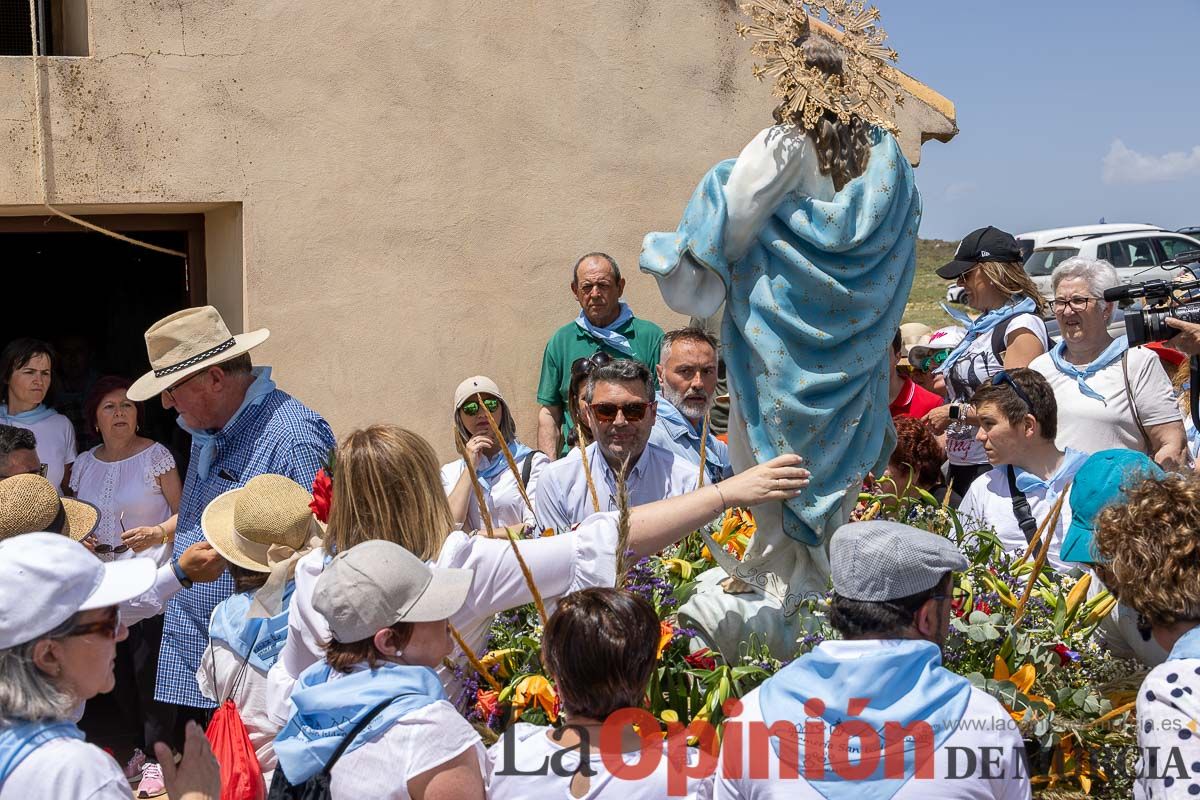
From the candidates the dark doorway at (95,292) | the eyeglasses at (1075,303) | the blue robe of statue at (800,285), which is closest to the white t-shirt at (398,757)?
the blue robe of statue at (800,285)

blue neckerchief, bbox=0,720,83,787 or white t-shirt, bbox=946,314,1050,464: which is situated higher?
white t-shirt, bbox=946,314,1050,464

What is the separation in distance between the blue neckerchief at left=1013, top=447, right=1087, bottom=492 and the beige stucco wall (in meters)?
3.16

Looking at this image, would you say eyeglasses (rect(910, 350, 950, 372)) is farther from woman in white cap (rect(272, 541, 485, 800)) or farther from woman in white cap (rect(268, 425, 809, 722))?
woman in white cap (rect(272, 541, 485, 800))

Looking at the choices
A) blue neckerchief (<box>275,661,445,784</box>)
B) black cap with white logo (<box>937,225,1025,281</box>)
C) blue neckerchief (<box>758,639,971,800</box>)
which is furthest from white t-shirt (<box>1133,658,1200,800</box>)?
black cap with white logo (<box>937,225,1025,281</box>)

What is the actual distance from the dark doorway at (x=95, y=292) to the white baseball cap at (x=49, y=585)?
4.45 m

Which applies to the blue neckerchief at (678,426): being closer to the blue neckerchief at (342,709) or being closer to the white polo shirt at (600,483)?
the white polo shirt at (600,483)

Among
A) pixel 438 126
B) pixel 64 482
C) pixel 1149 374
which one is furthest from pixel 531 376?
pixel 1149 374

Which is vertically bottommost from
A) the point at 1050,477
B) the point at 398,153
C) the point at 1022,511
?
the point at 1022,511

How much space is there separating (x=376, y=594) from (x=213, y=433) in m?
2.22

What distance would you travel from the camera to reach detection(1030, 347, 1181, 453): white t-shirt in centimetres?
513

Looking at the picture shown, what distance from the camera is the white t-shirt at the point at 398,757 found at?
2.55m

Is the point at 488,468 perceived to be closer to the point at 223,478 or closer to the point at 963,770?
the point at 223,478

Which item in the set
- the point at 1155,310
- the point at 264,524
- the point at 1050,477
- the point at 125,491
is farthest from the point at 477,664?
the point at 1155,310

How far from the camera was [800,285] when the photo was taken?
365 cm
